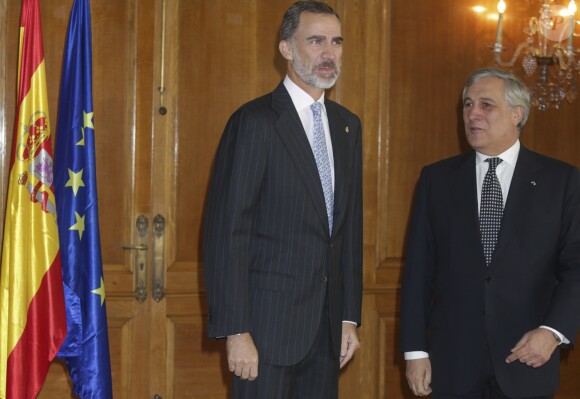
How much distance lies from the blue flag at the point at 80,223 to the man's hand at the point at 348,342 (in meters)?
1.13

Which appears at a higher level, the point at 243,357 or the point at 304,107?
the point at 304,107

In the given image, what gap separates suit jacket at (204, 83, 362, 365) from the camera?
2229 mm

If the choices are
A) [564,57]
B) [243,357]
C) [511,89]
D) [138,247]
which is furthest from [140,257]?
[564,57]

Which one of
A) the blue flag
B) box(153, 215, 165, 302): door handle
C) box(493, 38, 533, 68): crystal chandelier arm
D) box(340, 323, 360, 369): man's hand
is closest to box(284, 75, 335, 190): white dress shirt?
box(340, 323, 360, 369): man's hand

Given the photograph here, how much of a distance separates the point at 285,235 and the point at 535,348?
2.71 ft

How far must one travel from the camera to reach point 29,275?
304cm

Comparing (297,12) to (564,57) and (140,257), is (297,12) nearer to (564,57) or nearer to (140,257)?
(140,257)

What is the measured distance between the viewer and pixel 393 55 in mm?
4031

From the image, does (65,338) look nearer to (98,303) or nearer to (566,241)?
(98,303)

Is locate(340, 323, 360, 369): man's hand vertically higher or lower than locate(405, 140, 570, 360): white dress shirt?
lower

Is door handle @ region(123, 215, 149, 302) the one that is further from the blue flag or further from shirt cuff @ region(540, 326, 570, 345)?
shirt cuff @ region(540, 326, 570, 345)

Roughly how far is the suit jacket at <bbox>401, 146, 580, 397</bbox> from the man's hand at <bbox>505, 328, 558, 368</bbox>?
42mm

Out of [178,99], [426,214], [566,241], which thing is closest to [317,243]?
[426,214]

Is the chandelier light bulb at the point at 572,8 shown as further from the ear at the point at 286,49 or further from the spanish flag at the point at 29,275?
the spanish flag at the point at 29,275
